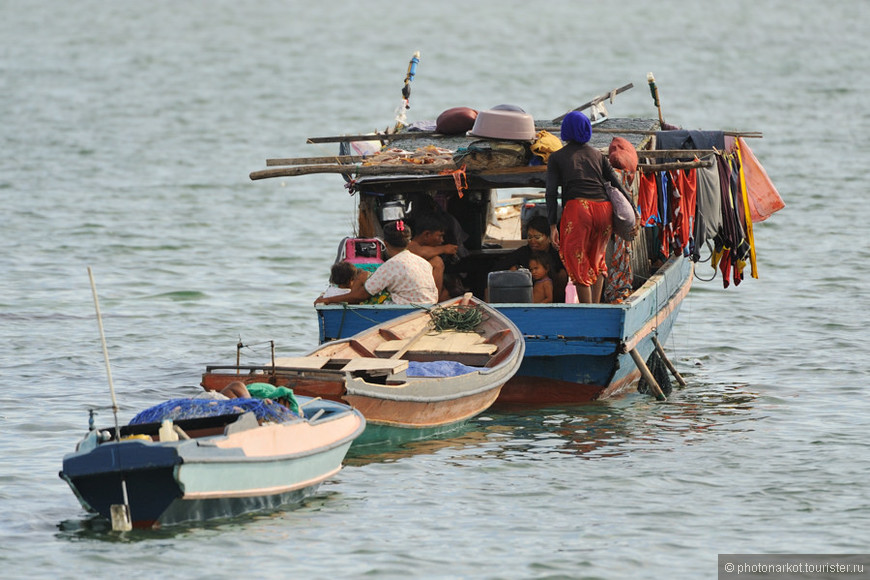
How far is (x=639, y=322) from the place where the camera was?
13867 millimetres

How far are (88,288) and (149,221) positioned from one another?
6985 millimetres

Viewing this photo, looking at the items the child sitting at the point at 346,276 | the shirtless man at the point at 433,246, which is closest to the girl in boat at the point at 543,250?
the shirtless man at the point at 433,246

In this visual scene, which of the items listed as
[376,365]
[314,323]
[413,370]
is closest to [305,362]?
[376,365]

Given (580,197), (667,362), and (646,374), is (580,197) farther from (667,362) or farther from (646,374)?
(667,362)

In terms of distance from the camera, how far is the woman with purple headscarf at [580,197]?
13586 mm

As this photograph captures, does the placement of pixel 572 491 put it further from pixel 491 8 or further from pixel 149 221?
pixel 491 8

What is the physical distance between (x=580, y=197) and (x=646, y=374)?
1827mm

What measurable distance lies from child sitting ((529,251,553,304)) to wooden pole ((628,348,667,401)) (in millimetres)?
1072

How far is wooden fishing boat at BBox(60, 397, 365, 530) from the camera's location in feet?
30.8

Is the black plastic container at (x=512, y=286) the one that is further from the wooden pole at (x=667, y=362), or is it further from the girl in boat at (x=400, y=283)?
the wooden pole at (x=667, y=362)

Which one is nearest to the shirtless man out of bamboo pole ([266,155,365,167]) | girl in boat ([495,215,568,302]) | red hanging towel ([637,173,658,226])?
girl in boat ([495,215,568,302])

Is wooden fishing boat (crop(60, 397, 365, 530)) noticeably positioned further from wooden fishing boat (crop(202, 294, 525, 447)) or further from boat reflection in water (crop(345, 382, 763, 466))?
boat reflection in water (crop(345, 382, 763, 466))

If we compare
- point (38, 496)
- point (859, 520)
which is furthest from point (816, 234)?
point (38, 496)

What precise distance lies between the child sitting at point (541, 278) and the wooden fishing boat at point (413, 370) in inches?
28.1
